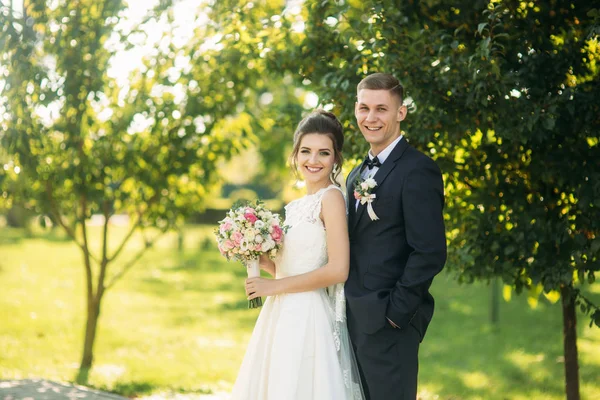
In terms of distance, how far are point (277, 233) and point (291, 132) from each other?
258 cm

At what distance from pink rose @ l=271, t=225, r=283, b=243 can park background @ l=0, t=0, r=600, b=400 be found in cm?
123

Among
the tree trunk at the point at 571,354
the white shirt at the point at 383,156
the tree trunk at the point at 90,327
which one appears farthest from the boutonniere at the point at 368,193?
the tree trunk at the point at 90,327

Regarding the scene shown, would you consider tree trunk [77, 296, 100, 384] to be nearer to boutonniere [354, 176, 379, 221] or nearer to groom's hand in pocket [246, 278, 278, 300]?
groom's hand in pocket [246, 278, 278, 300]

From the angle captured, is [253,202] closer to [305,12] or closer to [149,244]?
[305,12]

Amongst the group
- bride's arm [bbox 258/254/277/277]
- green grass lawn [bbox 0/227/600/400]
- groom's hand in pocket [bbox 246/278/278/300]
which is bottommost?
green grass lawn [bbox 0/227/600/400]

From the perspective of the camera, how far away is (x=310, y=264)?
3635mm

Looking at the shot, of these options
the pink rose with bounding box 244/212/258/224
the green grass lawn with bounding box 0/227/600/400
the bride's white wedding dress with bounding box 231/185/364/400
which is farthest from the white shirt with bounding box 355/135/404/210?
the green grass lawn with bounding box 0/227/600/400

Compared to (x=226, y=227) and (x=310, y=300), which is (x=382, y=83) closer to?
(x=226, y=227)

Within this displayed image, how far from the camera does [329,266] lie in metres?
3.44

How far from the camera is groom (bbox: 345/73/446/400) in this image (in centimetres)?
317

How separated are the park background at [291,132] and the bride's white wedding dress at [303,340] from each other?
115 centimetres

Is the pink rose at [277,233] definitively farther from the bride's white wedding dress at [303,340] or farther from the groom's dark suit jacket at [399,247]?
the groom's dark suit jacket at [399,247]

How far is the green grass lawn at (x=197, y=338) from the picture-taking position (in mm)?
7191

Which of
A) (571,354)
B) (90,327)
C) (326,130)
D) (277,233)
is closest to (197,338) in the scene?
(90,327)
